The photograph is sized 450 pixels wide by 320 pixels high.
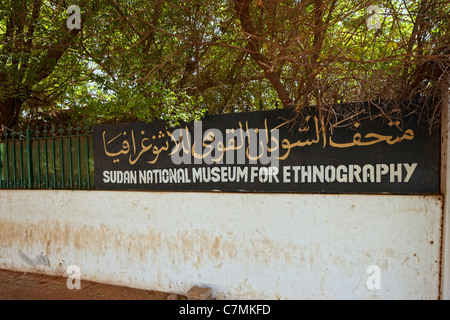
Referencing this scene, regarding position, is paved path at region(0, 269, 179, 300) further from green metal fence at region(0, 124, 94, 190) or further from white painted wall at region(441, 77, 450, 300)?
white painted wall at region(441, 77, 450, 300)

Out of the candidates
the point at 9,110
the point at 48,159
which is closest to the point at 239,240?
the point at 48,159

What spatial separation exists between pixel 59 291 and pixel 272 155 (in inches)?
132

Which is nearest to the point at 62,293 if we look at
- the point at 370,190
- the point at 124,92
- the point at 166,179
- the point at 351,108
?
the point at 166,179

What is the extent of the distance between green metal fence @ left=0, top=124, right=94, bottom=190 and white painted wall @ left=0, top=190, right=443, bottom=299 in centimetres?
19

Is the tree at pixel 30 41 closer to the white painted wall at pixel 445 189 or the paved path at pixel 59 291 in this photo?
the paved path at pixel 59 291

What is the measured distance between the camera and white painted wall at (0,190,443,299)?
262 cm

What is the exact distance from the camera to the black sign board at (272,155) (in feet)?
8.55

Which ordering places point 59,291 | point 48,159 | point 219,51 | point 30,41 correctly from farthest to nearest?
point 219,51 → point 48,159 → point 30,41 → point 59,291

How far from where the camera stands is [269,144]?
3.09 meters

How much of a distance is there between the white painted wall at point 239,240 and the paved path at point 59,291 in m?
0.12

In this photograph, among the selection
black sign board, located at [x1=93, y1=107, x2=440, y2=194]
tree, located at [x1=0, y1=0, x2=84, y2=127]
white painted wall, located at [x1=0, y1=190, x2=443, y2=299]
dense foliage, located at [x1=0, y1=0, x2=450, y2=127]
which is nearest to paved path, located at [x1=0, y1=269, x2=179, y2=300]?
white painted wall, located at [x1=0, y1=190, x2=443, y2=299]

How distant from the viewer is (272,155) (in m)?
3.07

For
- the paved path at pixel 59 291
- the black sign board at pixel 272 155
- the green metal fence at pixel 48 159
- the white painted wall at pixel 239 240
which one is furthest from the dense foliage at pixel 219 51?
the paved path at pixel 59 291

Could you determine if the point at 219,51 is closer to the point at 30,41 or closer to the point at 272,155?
the point at 272,155
